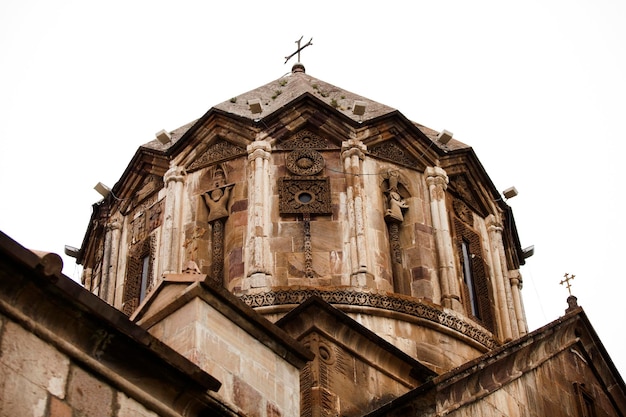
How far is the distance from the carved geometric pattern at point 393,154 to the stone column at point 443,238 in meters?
0.36

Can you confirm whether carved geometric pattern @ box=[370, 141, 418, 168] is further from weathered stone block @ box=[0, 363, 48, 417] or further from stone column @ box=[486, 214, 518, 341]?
weathered stone block @ box=[0, 363, 48, 417]

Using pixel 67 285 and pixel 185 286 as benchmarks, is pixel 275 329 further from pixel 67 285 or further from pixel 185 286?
pixel 67 285

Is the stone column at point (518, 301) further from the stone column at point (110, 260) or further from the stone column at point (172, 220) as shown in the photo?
the stone column at point (110, 260)

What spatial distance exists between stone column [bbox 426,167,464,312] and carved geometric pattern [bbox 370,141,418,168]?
36 cm

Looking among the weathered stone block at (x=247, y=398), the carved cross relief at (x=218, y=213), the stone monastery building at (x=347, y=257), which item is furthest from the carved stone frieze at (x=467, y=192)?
the weathered stone block at (x=247, y=398)

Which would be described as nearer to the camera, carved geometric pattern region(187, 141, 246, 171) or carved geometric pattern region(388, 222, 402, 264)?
carved geometric pattern region(388, 222, 402, 264)

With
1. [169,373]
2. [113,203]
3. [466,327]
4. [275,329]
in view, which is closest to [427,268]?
[466,327]

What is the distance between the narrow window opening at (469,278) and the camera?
67.7 feet

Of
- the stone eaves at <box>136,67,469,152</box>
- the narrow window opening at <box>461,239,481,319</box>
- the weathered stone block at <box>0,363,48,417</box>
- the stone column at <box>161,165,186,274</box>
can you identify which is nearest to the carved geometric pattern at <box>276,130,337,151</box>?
the stone eaves at <box>136,67,469,152</box>

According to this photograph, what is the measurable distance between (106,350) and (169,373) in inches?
24.7

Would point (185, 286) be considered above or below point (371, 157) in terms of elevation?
below

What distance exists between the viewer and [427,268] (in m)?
20.0

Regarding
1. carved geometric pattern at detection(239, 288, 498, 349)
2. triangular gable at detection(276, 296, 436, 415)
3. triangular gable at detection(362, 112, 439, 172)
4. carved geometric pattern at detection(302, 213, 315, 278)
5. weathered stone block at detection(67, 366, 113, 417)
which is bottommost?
weathered stone block at detection(67, 366, 113, 417)

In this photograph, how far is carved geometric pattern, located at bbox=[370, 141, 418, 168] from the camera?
21203 millimetres
